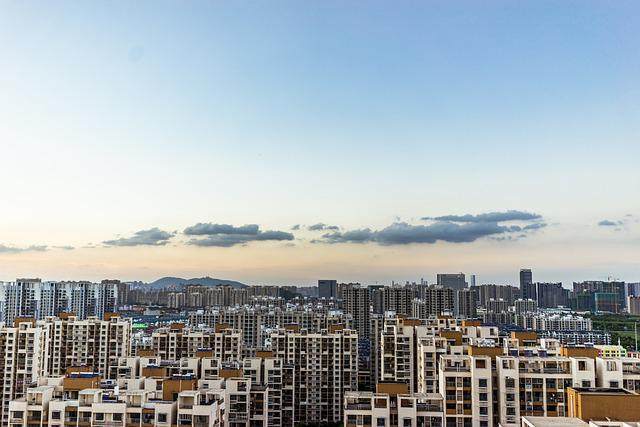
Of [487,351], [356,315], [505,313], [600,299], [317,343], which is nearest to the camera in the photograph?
[487,351]

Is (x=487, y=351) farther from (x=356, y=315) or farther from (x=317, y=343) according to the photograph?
(x=356, y=315)

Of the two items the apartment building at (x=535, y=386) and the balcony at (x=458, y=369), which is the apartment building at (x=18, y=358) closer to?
the balcony at (x=458, y=369)

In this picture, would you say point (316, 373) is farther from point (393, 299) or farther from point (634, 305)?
point (634, 305)

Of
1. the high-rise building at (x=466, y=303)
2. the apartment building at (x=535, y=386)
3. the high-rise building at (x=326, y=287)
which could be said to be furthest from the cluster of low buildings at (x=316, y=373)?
the high-rise building at (x=326, y=287)

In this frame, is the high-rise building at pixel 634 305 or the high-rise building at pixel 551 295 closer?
the high-rise building at pixel 634 305

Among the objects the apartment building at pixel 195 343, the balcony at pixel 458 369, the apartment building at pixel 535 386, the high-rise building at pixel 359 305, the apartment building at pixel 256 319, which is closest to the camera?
the apartment building at pixel 535 386

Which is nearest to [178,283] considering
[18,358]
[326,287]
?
[326,287]

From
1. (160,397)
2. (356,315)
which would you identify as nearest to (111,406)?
(160,397)

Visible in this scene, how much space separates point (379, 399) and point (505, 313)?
28.7 meters

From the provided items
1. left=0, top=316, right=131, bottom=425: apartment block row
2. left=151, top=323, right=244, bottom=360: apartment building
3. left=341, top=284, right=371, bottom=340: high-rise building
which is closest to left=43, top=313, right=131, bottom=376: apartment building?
left=0, top=316, right=131, bottom=425: apartment block row

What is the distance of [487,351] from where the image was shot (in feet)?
34.7

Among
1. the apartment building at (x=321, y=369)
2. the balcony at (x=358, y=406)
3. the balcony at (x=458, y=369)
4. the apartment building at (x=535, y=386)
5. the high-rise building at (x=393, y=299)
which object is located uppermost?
the high-rise building at (x=393, y=299)

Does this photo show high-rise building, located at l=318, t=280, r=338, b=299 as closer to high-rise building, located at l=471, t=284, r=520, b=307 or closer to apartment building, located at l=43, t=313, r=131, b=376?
high-rise building, located at l=471, t=284, r=520, b=307

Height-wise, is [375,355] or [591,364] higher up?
[591,364]
